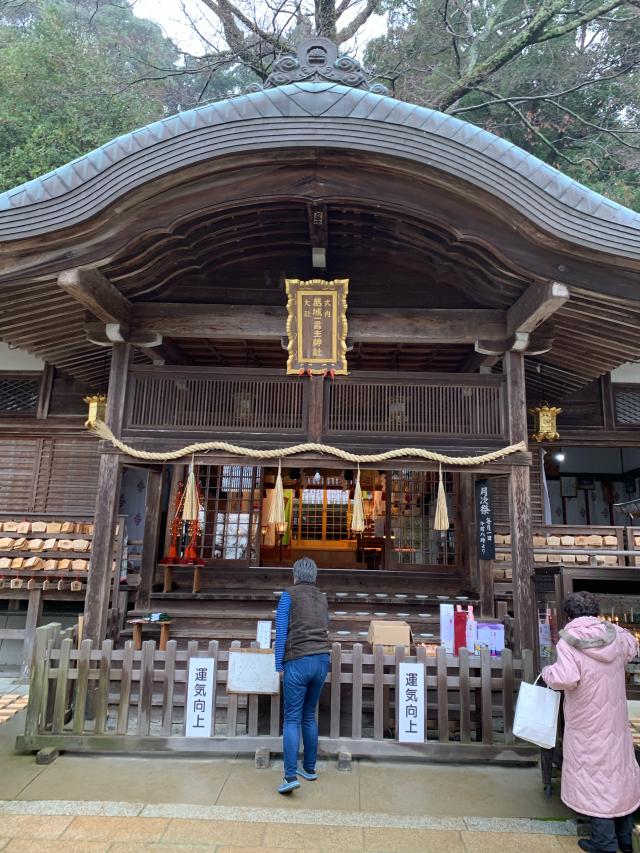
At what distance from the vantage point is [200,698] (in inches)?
198

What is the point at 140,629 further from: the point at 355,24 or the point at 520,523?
the point at 355,24

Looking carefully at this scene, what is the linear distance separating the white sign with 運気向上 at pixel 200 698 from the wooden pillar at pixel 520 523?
339cm

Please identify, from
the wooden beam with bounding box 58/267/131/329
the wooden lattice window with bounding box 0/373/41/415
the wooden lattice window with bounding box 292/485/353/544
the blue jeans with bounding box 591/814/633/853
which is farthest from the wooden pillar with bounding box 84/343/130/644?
the wooden lattice window with bounding box 292/485/353/544

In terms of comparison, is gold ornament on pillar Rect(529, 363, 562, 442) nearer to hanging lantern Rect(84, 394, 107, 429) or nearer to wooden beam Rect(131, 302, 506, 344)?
wooden beam Rect(131, 302, 506, 344)

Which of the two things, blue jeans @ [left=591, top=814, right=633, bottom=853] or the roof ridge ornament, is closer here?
blue jeans @ [left=591, top=814, right=633, bottom=853]

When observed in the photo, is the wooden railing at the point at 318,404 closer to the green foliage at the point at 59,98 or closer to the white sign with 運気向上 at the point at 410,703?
the white sign with 運気向上 at the point at 410,703

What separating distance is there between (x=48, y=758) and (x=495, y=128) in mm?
17688

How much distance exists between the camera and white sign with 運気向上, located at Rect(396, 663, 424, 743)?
497 centimetres

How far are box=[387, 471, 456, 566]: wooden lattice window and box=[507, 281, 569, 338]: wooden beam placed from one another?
13.5 ft

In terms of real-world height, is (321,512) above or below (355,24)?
below

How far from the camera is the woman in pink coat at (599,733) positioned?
138 inches

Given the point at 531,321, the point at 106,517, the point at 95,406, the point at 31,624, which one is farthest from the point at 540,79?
the point at 31,624

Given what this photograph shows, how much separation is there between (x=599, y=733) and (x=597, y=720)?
9 cm

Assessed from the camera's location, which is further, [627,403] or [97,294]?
[627,403]
